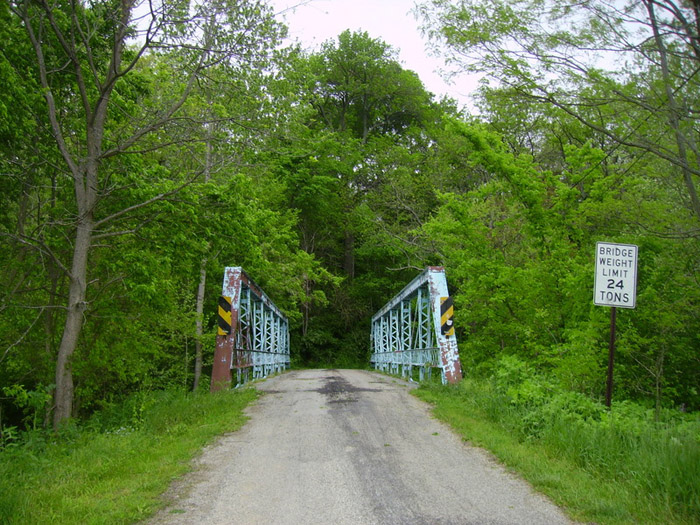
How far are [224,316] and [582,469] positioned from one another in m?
7.40

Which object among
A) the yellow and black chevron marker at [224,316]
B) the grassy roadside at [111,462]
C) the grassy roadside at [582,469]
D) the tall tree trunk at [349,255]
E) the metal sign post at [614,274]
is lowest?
the grassy roadside at [111,462]

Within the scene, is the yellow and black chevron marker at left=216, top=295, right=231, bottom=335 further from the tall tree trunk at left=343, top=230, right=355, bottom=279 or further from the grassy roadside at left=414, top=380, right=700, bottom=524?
the tall tree trunk at left=343, top=230, right=355, bottom=279

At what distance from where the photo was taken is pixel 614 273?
18.7 feet

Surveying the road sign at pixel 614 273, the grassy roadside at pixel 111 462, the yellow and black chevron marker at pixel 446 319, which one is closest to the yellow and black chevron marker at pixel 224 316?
the grassy roadside at pixel 111 462

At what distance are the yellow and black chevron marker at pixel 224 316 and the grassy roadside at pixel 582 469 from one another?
5146 millimetres

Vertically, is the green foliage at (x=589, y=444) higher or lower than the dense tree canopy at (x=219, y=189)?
lower

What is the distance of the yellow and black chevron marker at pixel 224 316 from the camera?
33.6 feet

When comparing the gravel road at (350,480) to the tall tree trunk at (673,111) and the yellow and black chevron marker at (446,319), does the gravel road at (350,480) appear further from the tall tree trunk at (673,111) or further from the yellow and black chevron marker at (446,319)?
the tall tree trunk at (673,111)

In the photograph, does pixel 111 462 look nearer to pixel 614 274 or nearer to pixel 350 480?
pixel 350 480

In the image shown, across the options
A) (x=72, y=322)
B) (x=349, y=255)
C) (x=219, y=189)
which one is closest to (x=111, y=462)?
(x=72, y=322)

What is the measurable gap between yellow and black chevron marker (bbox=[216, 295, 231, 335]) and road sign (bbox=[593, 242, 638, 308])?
683cm

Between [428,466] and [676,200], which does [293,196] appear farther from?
[428,466]

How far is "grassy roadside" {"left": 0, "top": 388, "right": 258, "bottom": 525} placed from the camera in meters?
3.58

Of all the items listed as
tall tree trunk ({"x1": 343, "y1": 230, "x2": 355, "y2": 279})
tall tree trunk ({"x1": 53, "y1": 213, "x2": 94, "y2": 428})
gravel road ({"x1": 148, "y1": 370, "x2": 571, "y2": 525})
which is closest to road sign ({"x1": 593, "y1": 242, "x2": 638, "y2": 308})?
gravel road ({"x1": 148, "y1": 370, "x2": 571, "y2": 525})
